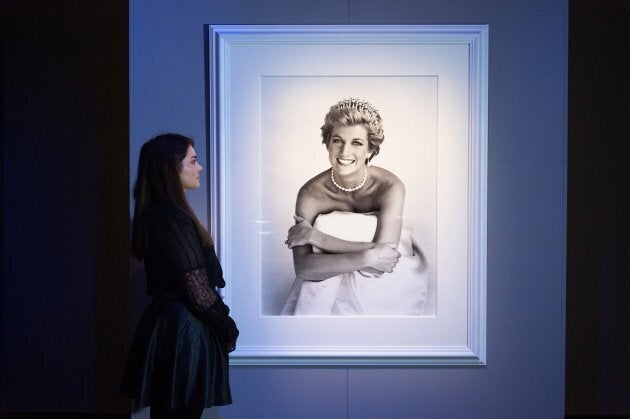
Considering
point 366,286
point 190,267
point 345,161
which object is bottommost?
point 366,286

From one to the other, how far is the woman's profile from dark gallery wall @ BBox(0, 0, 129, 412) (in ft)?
4.69

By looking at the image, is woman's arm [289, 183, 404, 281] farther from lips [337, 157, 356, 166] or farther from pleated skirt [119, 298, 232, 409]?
pleated skirt [119, 298, 232, 409]

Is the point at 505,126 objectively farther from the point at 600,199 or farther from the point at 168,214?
the point at 168,214

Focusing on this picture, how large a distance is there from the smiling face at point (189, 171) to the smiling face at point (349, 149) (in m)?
0.68

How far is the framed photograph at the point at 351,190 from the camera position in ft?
9.99

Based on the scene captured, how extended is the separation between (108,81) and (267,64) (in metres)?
1.40

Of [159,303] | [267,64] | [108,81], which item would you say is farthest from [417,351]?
[108,81]

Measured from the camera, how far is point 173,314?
8.36 feet

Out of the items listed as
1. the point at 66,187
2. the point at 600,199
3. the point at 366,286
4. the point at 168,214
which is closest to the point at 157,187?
the point at 168,214

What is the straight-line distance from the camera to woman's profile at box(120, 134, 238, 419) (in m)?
2.50

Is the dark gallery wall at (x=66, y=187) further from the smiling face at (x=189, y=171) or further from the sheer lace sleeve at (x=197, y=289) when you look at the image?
the sheer lace sleeve at (x=197, y=289)

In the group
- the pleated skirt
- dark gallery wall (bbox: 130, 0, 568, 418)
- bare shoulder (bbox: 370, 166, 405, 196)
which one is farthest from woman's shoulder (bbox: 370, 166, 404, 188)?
the pleated skirt

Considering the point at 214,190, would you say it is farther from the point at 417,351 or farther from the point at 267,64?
the point at 417,351

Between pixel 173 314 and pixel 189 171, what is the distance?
0.63m
